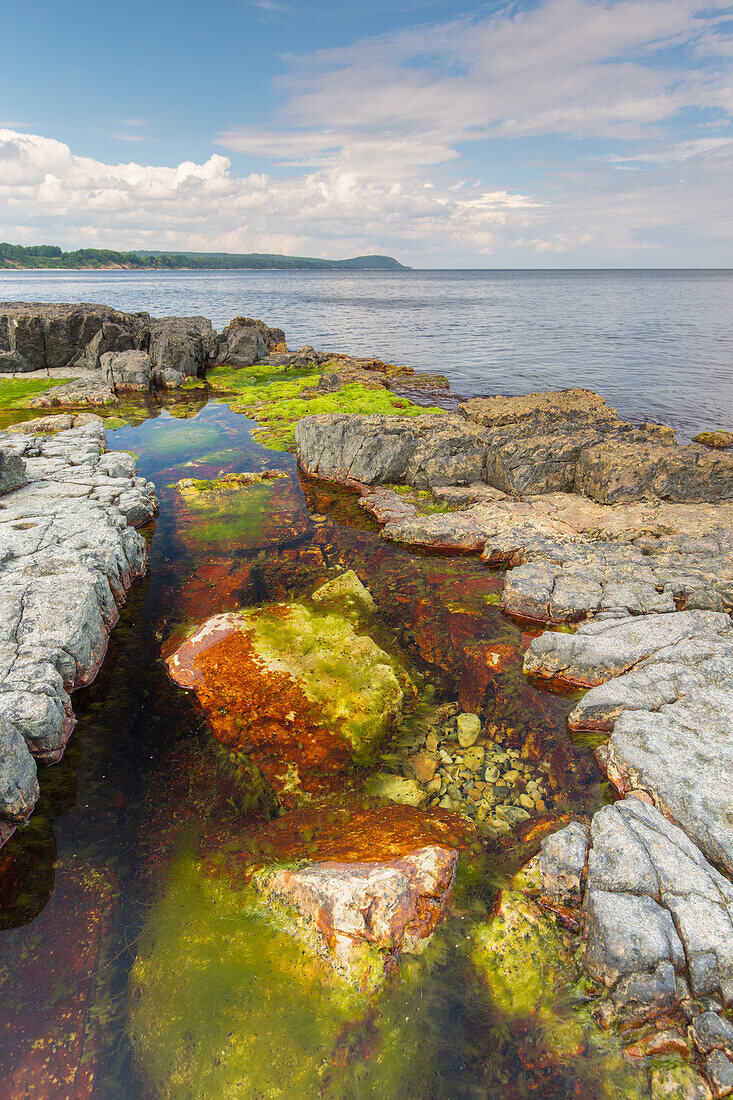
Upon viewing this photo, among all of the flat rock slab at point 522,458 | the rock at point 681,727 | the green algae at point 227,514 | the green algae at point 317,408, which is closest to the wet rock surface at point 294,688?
the rock at point 681,727

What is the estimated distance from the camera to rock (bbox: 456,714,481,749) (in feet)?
24.7

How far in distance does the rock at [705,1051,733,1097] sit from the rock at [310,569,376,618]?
737 cm

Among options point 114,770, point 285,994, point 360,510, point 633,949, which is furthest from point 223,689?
point 360,510

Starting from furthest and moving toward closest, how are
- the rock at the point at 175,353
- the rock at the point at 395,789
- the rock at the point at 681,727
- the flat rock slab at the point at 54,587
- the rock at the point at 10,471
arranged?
the rock at the point at 175,353, the rock at the point at 10,471, the flat rock slab at the point at 54,587, the rock at the point at 395,789, the rock at the point at 681,727

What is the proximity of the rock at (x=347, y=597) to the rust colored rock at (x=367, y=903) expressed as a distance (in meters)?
5.23

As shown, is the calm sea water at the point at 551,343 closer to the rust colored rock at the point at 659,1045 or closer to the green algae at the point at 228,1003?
the rust colored rock at the point at 659,1045

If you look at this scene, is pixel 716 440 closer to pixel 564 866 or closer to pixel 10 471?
pixel 564 866

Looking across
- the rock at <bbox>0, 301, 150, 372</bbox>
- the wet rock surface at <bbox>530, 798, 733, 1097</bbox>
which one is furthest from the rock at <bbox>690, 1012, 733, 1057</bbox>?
the rock at <bbox>0, 301, 150, 372</bbox>

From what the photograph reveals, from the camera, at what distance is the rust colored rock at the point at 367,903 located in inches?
198

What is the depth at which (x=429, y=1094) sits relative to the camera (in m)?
4.29

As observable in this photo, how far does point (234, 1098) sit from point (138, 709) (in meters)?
5.09

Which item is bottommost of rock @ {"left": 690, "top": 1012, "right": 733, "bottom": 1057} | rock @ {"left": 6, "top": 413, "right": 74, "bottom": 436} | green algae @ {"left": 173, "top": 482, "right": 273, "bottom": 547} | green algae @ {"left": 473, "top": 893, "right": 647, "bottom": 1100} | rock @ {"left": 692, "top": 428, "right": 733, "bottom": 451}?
green algae @ {"left": 473, "top": 893, "right": 647, "bottom": 1100}

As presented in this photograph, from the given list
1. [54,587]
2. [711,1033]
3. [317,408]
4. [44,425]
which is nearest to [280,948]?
[711,1033]

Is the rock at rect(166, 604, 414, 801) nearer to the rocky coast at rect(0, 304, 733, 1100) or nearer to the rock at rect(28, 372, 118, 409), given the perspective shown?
the rocky coast at rect(0, 304, 733, 1100)
